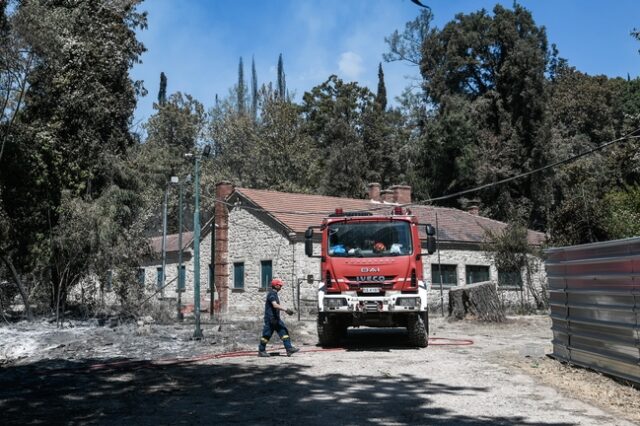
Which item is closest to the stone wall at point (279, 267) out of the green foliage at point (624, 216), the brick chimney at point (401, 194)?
the green foliage at point (624, 216)

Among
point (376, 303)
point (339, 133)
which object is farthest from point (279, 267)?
point (339, 133)

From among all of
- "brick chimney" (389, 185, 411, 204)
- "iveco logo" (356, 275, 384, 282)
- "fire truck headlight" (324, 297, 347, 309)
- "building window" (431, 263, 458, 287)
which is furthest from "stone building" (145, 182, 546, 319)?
"iveco logo" (356, 275, 384, 282)

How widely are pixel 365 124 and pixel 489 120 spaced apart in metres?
13.1

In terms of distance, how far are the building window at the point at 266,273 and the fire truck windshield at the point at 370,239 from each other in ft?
54.3

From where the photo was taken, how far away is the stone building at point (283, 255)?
96.8 ft

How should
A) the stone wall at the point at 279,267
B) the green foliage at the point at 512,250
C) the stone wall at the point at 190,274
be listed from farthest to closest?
1. the stone wall at the point at 190,274
2. the stone wall at the point at 279,267
3. the green foliage at the point at 512,250

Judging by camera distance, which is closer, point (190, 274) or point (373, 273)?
point (373, 273)

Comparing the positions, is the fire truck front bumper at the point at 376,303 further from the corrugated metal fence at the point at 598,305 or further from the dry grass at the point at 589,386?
the corrugated metal fence at the point at 598,305

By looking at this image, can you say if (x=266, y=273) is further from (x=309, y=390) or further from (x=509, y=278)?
(x=309, y=390)

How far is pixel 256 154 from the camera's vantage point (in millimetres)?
51219

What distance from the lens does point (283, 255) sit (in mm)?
29953

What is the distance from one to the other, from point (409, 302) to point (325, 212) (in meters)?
19.0

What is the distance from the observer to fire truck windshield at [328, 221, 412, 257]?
557 inches

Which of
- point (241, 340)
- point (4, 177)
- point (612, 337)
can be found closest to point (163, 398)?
point (612, 337)
